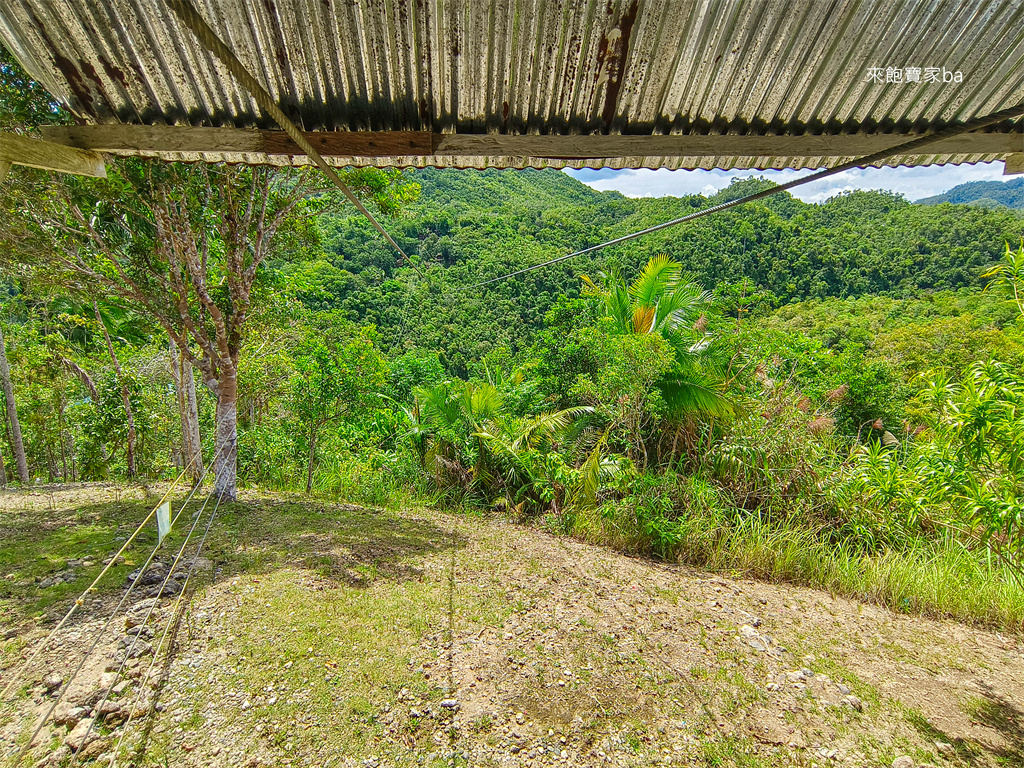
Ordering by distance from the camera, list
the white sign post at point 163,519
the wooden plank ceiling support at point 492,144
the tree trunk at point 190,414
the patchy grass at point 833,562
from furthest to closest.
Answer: the tree trunk at point 190,414 < the patchy grass at point 833,562 < the white sign post at point 163,519 < the wooden plank ceiling support at point 492,144

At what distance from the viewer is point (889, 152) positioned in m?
1.84

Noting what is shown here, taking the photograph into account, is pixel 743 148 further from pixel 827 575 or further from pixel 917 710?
pixel 827 575

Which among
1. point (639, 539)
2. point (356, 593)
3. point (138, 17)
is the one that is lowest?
point (639, 539)

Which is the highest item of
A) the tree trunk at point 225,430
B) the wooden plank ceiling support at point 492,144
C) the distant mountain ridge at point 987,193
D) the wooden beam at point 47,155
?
the distant mountain ridge at point 987,193

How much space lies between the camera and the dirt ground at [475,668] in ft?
7.82

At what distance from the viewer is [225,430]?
577cm

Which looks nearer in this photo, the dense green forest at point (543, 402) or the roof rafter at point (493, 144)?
the roof rafter at point (493, 144)

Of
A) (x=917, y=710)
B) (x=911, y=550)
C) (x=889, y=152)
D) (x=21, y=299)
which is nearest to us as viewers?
(x=889, y=152)

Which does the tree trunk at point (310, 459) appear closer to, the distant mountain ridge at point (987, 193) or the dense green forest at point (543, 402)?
the dense green forest at point (543, 402)

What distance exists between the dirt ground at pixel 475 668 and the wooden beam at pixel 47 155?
8.04ft

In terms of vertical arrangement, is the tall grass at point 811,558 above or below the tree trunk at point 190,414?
below

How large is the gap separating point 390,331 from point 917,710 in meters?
22.8

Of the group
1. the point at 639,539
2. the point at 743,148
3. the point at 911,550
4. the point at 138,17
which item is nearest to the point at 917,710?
the point at 911,550

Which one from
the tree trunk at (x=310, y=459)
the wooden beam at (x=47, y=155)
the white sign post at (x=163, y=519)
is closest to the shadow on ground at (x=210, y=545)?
the tree trunk at (x=310, y=459)
